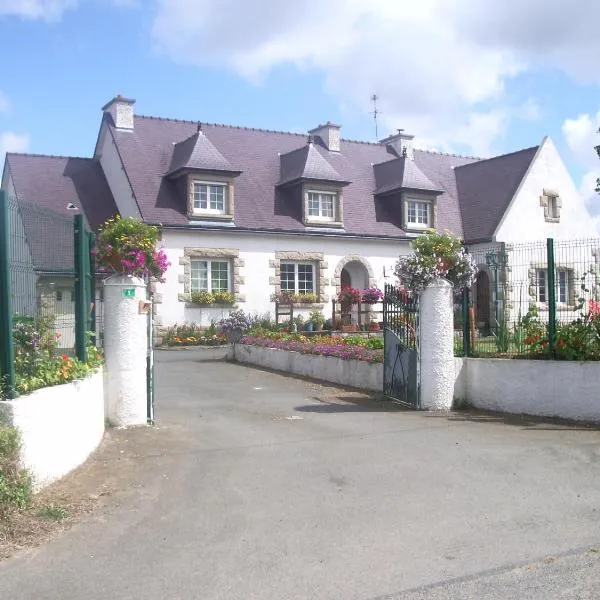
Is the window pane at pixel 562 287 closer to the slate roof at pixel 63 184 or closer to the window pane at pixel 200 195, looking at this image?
the window pane at pixel 200 195

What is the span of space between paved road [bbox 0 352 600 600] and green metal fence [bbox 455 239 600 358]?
1478 mm

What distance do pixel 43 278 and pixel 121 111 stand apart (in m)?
22.5

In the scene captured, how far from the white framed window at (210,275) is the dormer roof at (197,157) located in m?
3.33

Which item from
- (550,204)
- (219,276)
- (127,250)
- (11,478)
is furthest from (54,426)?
(550,204)

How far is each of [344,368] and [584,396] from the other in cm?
539

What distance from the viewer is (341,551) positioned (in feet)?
16.9

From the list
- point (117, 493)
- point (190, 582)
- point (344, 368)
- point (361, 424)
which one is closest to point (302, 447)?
point (361, 424)

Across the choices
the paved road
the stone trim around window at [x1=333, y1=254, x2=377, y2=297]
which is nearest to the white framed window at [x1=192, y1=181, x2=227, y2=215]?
the stone trim around window at [x1=333, y1=254, x2=377, y2=297]

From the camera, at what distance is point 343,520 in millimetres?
5828

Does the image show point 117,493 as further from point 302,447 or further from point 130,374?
point 130,374

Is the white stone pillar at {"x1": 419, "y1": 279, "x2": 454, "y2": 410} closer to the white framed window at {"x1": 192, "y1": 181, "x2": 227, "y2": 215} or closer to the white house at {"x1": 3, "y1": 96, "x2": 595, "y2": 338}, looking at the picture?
the white house at {"x1": 3, "y1": 96, "x2": 595, "y2": 338}

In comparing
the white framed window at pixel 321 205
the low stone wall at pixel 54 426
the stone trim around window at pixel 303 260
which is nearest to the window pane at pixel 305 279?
the stone trim around window at pixel 303 260

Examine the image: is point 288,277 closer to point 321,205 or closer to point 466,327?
point 321,205

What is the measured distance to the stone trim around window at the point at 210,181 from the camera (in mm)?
26297
